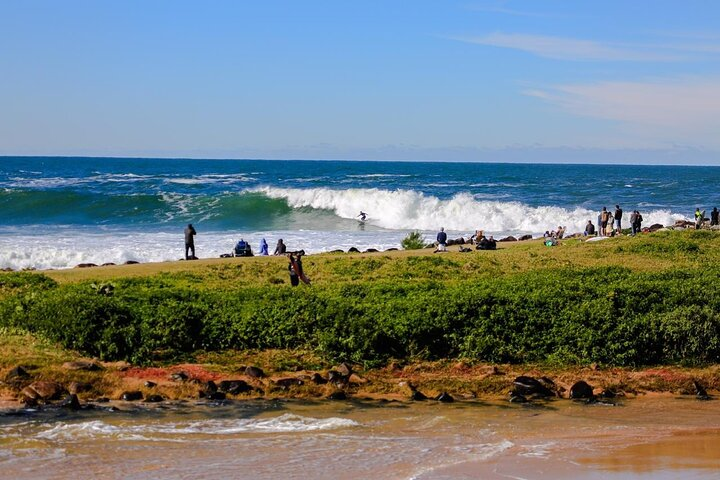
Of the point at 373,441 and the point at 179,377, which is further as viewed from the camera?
the point at 179,377

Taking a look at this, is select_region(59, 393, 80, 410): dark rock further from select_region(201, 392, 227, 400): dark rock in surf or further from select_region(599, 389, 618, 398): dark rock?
select_region(599, 389, 618, 398): dark rock

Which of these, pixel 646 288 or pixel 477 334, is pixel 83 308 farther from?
pixel 646 288

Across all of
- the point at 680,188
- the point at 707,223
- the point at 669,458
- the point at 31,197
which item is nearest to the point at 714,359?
the point at 669,458

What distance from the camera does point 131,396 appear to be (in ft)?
48.5

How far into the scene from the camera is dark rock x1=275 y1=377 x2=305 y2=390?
50.3 ft

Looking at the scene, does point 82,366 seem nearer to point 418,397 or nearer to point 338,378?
point 338,378

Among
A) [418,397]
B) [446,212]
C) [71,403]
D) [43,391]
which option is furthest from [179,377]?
[446,212]

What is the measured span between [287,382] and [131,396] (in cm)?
246

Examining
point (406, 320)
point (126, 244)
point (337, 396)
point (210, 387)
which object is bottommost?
point (126, 244)

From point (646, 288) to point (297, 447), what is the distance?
366 inches

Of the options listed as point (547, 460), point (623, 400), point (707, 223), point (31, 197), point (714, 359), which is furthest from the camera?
point (31, 197)

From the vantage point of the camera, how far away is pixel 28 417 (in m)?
13.6

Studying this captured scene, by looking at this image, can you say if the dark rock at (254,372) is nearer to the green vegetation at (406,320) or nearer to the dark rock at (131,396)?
the green vegetation at (406,320)

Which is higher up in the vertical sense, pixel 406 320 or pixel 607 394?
pixel 406 320
